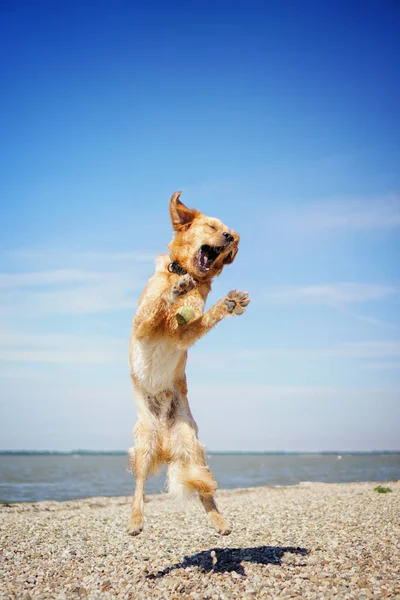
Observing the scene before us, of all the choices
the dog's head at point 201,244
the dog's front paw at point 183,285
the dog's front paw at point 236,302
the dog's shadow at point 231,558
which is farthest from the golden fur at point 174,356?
the dog's shadow at point 231,558

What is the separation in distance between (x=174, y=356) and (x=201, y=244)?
5.34ft

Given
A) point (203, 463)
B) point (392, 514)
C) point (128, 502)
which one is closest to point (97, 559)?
point (203, 463)

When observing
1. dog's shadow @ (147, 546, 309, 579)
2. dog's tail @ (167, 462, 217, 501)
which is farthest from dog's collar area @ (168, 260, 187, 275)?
dog's shadow @ (147, 546, 309, 579)

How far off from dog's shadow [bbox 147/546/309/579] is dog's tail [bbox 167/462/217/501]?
1.83m

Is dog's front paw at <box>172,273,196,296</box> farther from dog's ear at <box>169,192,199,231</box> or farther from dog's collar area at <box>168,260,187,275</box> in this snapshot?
dog's ear at <box>169,192,199,231</box>

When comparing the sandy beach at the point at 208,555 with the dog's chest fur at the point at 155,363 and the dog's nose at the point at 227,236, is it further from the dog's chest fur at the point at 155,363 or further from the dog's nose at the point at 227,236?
the dog's nose at the point at 227,236

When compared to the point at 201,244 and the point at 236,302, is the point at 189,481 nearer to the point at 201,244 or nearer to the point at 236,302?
the point at 236,302

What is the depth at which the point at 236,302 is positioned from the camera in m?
6.56

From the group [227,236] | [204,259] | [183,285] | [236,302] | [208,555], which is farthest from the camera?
[208,555]

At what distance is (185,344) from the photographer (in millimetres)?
7152

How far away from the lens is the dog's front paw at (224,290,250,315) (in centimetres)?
655

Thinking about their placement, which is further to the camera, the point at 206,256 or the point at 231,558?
the point at 231,558

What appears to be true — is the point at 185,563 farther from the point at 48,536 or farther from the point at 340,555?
the point at 48,536

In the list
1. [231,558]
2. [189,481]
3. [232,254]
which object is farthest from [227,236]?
[231,558]
